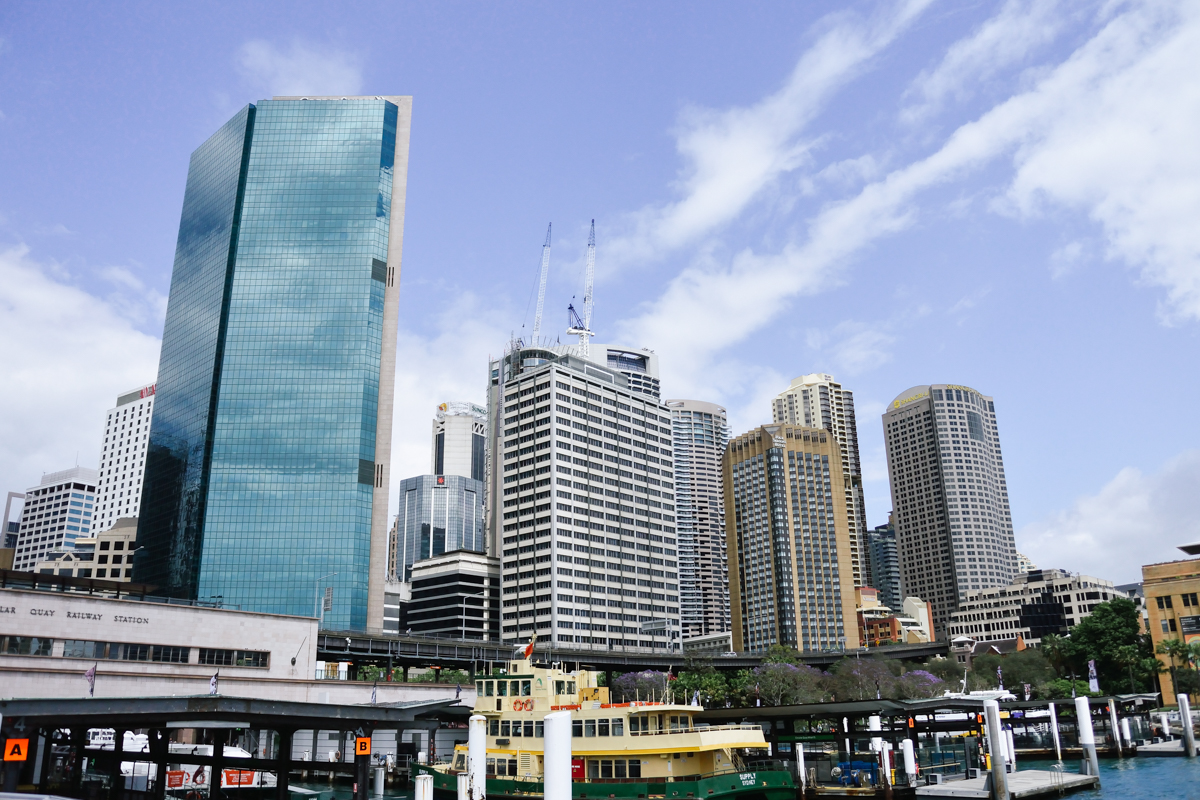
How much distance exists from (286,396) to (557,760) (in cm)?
16389

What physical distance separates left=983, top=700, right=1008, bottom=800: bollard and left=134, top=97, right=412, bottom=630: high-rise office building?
130220 mm

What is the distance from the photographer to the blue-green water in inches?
2630

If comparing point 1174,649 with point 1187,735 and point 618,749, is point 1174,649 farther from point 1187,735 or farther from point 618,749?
point 618,749

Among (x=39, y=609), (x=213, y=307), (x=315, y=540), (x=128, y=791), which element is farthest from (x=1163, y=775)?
(x=213, y=307)

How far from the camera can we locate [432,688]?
104938 mm

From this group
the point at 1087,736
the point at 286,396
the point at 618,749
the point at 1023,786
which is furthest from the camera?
the point at 286,396

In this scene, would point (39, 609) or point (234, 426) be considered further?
point (234, 426)

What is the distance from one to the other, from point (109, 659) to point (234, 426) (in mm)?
108348

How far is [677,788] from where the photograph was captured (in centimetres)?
5666

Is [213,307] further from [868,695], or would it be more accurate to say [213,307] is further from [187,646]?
[868,695]

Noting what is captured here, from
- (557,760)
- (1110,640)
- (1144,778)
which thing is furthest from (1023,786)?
(1110,640)

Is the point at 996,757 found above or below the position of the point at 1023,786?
above

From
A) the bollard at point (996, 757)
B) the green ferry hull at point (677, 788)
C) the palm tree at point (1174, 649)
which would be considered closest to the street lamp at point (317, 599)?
the green ferry hull at point (677, 788)

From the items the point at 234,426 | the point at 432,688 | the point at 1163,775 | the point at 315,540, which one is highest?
the point at 234,426
